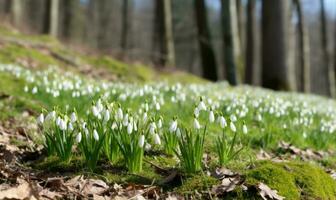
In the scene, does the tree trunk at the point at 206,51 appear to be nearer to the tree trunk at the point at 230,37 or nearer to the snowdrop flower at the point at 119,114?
the tree trunk at the point at 230,37

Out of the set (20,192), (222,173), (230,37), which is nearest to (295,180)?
(222,173)

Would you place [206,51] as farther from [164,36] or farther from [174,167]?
[174,167]

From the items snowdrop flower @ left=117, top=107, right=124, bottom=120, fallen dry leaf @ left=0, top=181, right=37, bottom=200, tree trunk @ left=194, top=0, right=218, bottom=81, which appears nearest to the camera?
fallen dry leaf @ left=0, top=181, right=37, bottom=200

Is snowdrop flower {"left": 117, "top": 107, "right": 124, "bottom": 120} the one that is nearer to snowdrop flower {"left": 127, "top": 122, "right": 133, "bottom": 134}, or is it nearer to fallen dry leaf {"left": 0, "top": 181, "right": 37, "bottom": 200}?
snowdrop flower {"left": 127, "top": 122, "right": 133, "bottom": 134}

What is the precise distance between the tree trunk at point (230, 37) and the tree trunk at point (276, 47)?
1937 mm

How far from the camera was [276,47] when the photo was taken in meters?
17.6

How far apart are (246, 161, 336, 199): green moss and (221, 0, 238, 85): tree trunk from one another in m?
12.2

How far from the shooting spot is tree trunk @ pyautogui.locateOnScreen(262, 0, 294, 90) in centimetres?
1755

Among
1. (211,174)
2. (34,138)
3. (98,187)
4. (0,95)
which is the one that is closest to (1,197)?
(98,187)

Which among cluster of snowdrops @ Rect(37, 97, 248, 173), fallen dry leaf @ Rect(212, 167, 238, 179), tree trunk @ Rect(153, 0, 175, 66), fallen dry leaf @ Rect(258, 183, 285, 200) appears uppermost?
tree trunk @ Rect(153, 0, 175, 66)

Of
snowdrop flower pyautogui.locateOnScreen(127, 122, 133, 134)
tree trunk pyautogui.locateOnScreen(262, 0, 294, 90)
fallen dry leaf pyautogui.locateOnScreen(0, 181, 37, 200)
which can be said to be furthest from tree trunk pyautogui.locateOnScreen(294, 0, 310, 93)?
fallen dry leaf pyautogui.locateOnScreen(0, 181, 37, 200)

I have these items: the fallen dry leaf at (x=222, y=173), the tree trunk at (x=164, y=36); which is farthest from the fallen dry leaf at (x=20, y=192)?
the tree trunk at (x=164, y=36)

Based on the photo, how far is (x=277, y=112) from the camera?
23.2 feet

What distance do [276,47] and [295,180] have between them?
1405 cm
